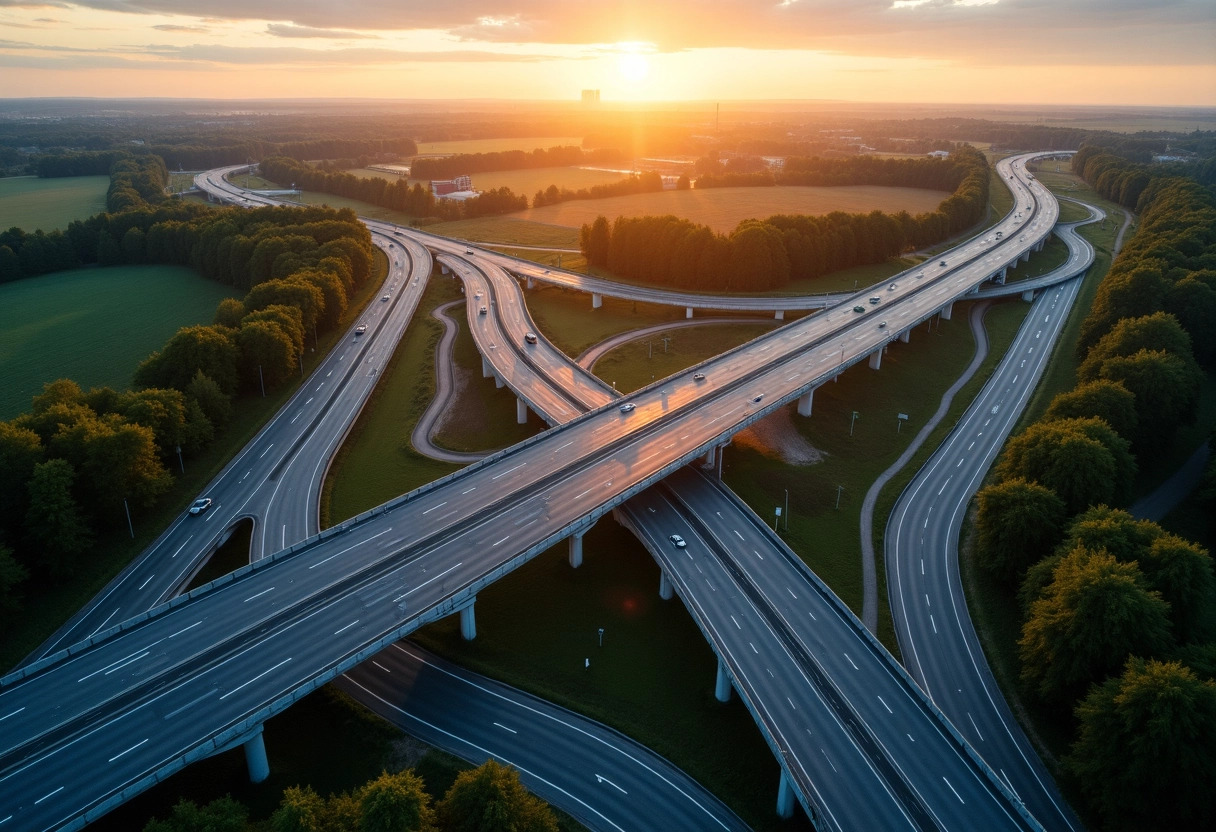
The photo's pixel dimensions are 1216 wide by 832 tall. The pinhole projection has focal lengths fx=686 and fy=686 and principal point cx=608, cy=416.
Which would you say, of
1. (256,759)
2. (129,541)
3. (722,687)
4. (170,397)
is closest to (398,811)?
(256,759)

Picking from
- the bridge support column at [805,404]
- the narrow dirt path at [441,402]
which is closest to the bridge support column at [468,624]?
the narrow dirt path at [441,402]

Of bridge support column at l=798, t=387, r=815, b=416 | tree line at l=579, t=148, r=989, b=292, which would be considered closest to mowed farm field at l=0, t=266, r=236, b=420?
tree line at l=579, t=148, r=989, b=292

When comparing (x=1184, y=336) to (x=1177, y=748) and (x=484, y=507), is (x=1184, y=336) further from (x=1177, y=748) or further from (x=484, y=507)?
(x=484, y=507)

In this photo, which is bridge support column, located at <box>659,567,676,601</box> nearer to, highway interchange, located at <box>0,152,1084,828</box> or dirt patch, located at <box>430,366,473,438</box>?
highway interchange, located at <box>0,152,1084,828</box>

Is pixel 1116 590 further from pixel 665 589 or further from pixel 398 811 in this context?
pixel 398 811

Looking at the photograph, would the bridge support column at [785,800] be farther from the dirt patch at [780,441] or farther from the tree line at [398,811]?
the dirt patch at [780,441]

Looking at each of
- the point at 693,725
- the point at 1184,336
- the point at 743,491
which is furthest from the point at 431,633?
the point at 1184,336
